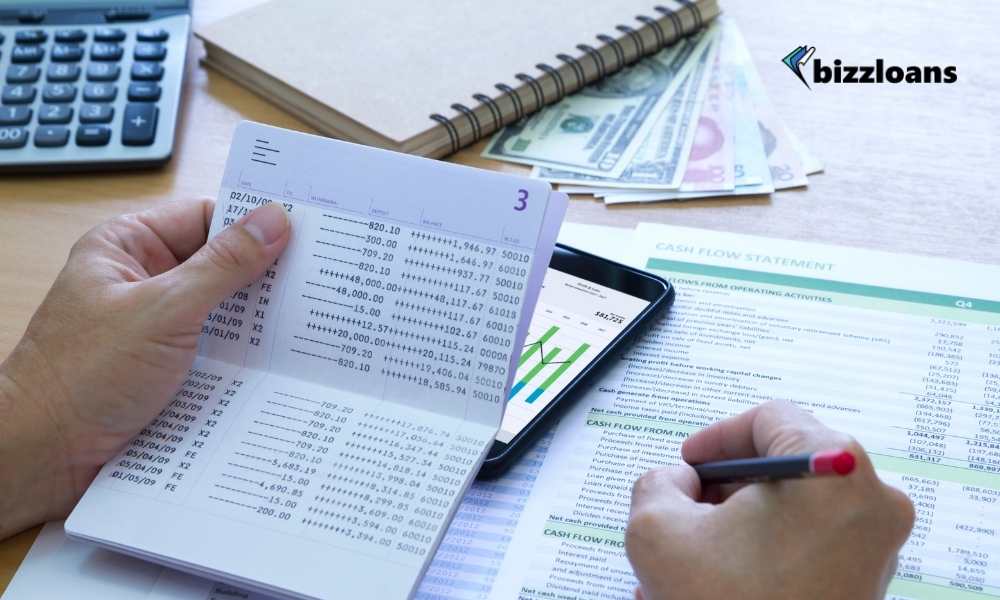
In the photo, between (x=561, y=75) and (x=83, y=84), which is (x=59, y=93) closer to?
(x=83, y=84)

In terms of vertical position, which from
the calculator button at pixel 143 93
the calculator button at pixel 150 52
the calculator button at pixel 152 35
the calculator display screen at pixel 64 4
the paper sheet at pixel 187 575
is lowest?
the paper sheet at pixel 187 575

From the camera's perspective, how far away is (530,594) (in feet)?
1.74

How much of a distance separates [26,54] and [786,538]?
759 mm

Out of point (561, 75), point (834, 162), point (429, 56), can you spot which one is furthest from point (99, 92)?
point (834, 162)

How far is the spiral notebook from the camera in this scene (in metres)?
0.83

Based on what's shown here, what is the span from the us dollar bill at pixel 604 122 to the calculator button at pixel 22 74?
0.39 m

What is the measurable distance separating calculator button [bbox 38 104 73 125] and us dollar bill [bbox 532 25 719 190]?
0.39 meters

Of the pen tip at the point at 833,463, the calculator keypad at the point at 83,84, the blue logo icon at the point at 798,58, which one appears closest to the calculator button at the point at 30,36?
→ the calculator keypad at the point at 83,84

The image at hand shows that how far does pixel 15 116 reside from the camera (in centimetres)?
84

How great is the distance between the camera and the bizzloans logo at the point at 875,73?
903 millimetres

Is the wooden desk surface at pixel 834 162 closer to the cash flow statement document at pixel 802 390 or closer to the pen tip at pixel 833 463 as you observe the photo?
the cash flow statement document at pixel 802 390

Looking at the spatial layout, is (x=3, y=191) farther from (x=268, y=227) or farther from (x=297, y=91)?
(x=268, y=227)

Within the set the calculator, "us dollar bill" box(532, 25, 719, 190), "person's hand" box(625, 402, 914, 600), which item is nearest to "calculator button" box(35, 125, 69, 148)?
the calculator

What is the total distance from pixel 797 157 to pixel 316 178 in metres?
0.42
